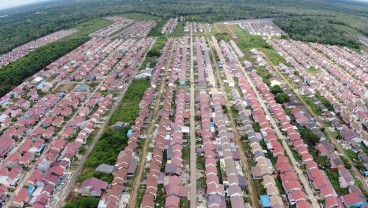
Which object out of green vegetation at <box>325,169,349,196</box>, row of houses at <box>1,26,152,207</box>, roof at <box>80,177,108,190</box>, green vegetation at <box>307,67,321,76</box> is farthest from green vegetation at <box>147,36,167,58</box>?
green vegetation at <box>325,169,349,196</box>

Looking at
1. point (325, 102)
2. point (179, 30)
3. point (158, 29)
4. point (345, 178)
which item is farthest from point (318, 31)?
point (345, 178)

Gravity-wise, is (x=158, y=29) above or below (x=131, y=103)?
above

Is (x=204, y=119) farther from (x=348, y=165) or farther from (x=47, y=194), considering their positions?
(x=47, y=194)

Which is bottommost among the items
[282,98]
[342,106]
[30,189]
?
[30,189]

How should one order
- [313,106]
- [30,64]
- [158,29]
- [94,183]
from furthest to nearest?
[158,29]
[30,64]
[313,106]
[94,183]

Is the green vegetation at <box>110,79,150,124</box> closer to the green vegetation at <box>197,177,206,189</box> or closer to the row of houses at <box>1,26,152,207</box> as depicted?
the row of houses at <box>1,26,152,207</box>

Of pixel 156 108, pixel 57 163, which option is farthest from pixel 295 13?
pixel 57 163

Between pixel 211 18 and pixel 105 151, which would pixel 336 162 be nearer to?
pixel 105 151
